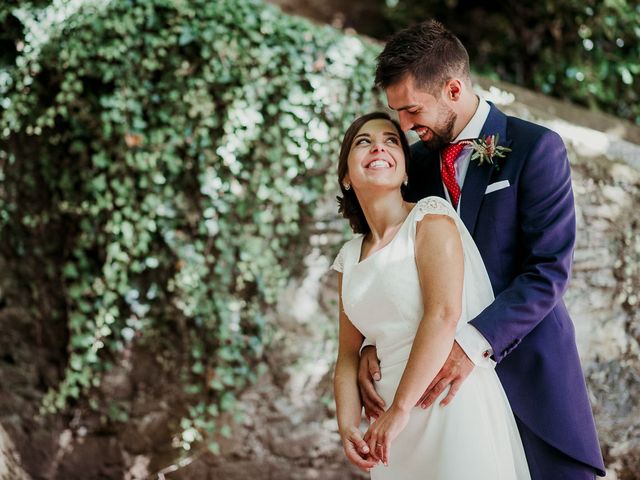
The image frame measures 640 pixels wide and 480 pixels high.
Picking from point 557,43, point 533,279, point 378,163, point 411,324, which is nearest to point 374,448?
point 411,324

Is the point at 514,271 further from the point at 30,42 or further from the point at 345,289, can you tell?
the point at 30,42

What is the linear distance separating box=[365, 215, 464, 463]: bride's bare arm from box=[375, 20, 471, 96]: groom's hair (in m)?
0.52

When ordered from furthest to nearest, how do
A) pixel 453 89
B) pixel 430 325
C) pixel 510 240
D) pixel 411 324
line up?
pixel 453 89 → pixel 510 240 → pixel 411 324 → pixel 430 325

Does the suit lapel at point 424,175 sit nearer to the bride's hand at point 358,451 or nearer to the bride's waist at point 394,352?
the bride's waist at point 394,352

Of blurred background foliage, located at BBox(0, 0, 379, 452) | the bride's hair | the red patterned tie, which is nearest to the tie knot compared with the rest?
the red patterned tie

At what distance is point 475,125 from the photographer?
7.55ft

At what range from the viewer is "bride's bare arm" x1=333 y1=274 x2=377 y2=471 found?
208 centimetres


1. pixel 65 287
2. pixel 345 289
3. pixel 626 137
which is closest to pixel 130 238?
pixel 65 287

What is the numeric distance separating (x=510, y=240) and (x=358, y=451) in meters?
0.80

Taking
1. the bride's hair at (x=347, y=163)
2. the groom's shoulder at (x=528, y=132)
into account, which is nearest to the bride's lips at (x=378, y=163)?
the bride's hair at (x=347, y=163)

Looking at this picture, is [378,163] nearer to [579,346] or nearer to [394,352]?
[394,352]

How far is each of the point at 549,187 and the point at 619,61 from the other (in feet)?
14.4

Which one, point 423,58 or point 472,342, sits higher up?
Result: point 423,58

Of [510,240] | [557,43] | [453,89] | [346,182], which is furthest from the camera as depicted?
[557,43]
